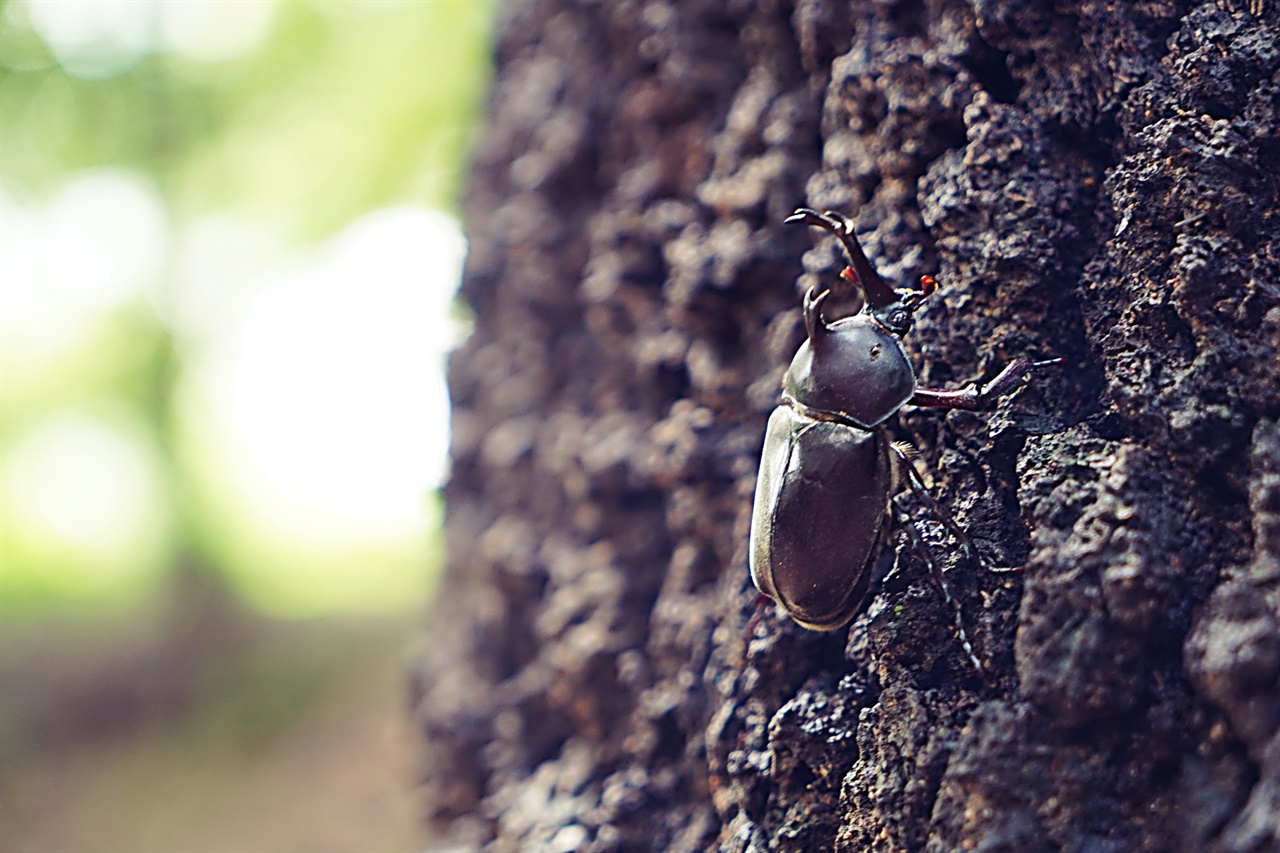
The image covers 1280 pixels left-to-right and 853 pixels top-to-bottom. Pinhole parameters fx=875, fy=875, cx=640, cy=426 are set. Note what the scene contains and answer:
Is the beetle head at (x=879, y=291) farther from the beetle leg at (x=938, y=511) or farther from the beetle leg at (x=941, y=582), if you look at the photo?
the beetle leg at (x=941, y=582)

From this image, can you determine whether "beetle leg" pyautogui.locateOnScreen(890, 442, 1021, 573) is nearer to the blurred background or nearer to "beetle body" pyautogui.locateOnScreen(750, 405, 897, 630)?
"beetle body" pyautogui.locateOnScreen(750, 405, 897, 630)

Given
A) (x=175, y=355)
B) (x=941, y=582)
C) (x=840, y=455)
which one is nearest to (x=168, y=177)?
(x=175, y=355)

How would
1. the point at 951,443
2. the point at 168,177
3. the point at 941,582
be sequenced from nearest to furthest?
1. the point at 941,582
2. the point at 951,443
3. the point at 168,177

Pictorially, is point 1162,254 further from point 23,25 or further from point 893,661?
point 23,25

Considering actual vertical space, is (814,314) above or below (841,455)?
above

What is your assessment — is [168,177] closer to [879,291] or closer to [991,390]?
[879,291]

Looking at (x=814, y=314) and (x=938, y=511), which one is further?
(x=814, y=314)

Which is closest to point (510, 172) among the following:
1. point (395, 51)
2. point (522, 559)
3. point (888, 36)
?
point (522, 559)
